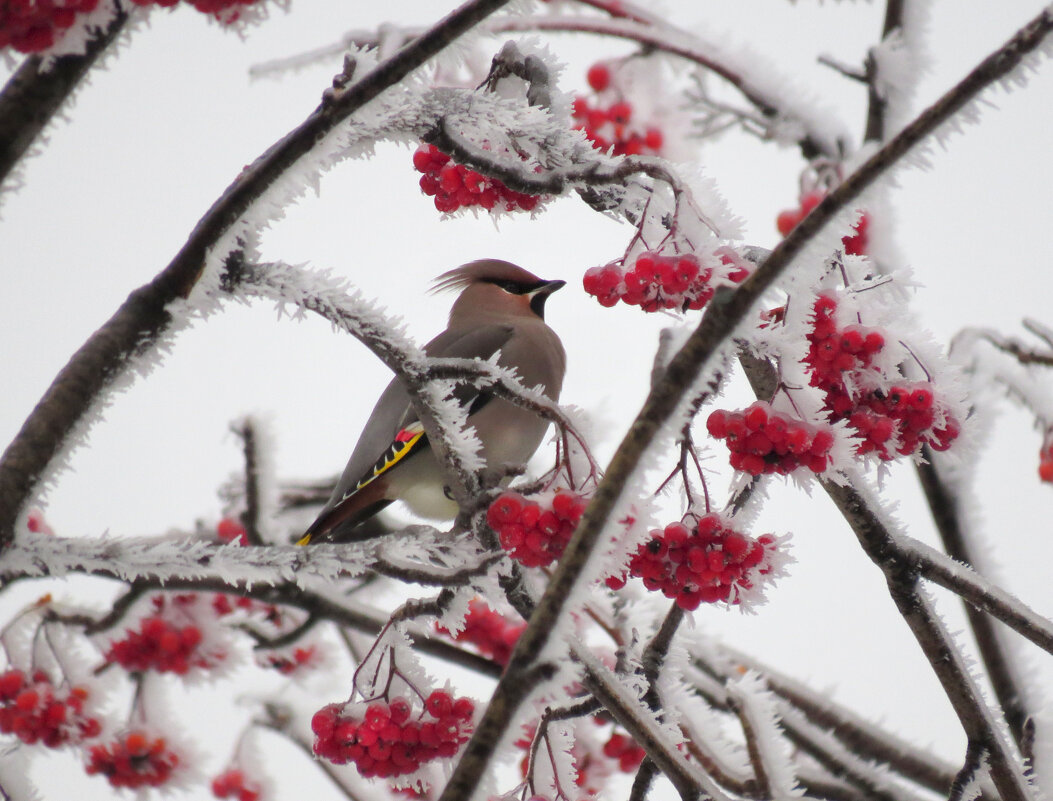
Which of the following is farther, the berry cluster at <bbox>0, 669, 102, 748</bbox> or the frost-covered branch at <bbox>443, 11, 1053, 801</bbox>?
the berry cluster at <bbox>0, 669, 102, 748</bbox>

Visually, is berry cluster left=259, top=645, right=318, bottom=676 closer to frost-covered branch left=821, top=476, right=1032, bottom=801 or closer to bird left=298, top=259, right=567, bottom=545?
bird left=298, top=259, right=567, bottom=545

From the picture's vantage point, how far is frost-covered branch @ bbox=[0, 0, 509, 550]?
4.10 ft

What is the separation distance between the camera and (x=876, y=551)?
1540 mm

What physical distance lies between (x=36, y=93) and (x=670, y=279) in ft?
2.49

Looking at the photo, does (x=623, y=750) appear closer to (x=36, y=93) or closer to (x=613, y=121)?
(x=613, y=121)

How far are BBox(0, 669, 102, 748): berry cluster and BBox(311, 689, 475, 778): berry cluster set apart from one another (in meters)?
1.71

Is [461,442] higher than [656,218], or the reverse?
[656,218]

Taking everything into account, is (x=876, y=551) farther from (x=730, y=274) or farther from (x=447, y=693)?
(x=447, y=693)

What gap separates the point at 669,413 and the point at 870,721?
105 inches

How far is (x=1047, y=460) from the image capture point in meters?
3.37

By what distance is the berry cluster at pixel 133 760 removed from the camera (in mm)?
3465

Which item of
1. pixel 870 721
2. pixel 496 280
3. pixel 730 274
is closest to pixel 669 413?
pixel 730 274

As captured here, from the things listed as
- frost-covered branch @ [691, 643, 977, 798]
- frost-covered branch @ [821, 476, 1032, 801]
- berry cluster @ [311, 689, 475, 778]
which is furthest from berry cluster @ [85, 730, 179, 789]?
frost-covered branch @ [821, 476, 1032, 801]

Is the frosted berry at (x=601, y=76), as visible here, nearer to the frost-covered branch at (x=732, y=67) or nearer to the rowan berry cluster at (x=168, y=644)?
the frost-covered branch at (x=732, y=67)
